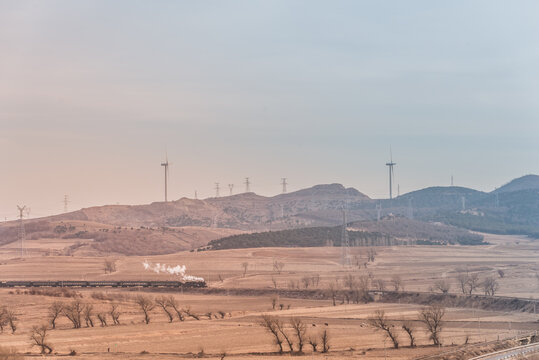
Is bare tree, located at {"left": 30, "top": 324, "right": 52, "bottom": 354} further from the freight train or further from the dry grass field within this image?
the freight train

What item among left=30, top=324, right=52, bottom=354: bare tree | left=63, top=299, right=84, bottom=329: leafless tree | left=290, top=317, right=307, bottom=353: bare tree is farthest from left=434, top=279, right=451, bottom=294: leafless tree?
left=30, top=324, right=52, bottom=354: bare tree

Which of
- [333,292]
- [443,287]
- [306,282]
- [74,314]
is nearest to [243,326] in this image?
[74,314]

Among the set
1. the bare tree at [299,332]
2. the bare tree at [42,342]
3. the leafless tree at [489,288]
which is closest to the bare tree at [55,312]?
the bare tree at [42,342]

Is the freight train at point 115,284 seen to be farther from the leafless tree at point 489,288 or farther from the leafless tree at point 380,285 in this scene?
the leafless tree at point 489,288

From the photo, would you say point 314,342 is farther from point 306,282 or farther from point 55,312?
point 306,282

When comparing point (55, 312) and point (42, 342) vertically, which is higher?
point (55, 312)

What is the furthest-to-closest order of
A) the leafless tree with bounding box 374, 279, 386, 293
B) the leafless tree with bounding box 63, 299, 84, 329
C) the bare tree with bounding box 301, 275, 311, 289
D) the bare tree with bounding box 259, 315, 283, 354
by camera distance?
1. the bare tree with bounding box 301, 275, 311, 289
2. the leafless tree with bounding box 374, 279, 386, 293
3. the leafless tree with bounding box 63, 299, 84, 329
4. the bare tree with bounding box 259, 315, 283, 354

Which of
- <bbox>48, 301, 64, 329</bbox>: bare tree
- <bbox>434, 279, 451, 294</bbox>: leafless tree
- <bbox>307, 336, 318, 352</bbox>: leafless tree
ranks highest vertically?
<bbox>434, 279, 451, 294</bbox>: leafless tree

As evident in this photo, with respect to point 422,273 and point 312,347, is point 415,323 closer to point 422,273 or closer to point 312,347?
point 312,347

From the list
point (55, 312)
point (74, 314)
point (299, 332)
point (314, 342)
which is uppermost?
point (55, 312)

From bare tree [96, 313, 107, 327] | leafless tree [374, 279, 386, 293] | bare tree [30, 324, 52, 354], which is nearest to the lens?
bare tree [30, 324, 52, 354]

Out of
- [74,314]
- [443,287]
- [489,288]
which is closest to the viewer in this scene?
[74,314]

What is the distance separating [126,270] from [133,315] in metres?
90.0

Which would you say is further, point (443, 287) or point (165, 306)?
point (443, 287)
